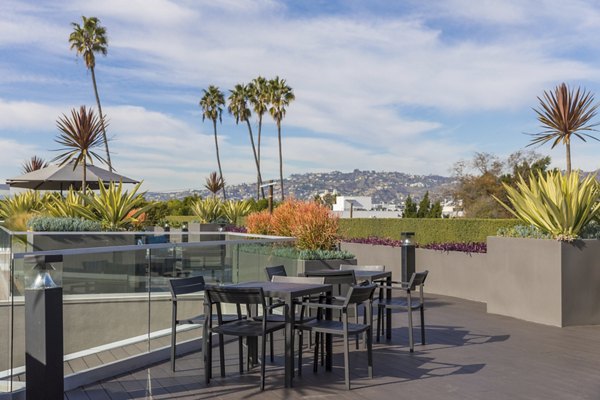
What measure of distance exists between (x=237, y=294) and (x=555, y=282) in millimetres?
5510

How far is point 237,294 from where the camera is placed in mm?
5406

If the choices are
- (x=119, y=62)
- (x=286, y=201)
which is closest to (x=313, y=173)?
(x=119, y=62)

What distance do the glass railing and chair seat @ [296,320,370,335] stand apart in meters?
1.71

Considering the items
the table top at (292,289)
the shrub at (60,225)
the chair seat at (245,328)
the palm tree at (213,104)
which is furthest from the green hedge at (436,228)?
the palm tree at (213,104)

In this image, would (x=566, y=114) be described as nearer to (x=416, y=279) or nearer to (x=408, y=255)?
(x=408, y=255)

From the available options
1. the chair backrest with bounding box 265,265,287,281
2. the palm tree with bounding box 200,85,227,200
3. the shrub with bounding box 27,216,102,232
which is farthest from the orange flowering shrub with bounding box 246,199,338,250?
the palm tree with bounding box 200,85,227,200

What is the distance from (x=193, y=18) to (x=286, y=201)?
6312 millimetres

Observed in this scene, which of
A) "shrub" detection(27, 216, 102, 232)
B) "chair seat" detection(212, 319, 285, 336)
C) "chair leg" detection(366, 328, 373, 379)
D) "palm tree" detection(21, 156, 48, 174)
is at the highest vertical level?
"palm tree" detection(21, 156, 48, 174)

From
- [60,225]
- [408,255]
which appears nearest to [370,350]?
[408,255]

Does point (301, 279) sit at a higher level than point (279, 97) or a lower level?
lower

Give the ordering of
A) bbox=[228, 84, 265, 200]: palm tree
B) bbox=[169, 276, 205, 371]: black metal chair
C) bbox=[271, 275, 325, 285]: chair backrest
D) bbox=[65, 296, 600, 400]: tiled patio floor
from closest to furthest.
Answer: bbox=[65, 296, 600, 400]: tiled patio floor
bbox=[169, 276, 205, 371]: black metal chair
bbox=[271, 275, 325, 285]: chair backrest
bbox=[228, 84, 265, 200]: palm tree

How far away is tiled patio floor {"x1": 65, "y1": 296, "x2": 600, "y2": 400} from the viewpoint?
209 inches

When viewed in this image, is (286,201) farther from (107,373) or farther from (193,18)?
(107,373)

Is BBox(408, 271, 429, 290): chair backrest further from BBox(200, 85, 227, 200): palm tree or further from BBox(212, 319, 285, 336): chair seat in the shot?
BBox(200, 85, 227, 200): palm tree
